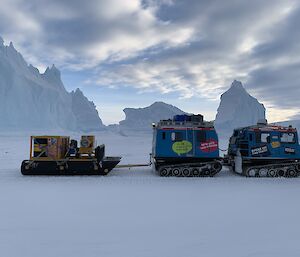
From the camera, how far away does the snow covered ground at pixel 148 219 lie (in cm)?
561

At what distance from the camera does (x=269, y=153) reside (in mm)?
14211

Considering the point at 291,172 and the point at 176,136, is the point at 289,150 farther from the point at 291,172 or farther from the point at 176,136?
the point at 176,136

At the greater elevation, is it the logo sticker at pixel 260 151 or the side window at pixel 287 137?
the side window at pixel 287 137

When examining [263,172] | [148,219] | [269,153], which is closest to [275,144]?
[269,153]

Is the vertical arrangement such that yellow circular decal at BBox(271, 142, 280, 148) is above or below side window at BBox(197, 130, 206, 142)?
below

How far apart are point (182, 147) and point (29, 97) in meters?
65.8

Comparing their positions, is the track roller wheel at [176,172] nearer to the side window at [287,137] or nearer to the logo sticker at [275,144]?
the logo sticker at [275,144]

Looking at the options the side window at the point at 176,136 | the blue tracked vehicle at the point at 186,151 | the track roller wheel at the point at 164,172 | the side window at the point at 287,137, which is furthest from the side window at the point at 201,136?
the side window at the point at 287,137

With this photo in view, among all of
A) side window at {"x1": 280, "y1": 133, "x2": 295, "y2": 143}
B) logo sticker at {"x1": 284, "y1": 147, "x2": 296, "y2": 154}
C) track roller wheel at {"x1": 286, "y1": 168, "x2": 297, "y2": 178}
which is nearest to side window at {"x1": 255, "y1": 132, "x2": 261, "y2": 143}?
side window at {"x1": 280, "y1": 133, "x2": 295, "y2": 143}

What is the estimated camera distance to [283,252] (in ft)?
17.9

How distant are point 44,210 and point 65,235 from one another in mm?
2014

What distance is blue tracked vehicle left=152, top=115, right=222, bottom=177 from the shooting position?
13.9m

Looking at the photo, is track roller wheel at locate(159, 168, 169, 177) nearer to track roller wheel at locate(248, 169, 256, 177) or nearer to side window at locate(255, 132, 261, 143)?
track roller wheel at locate(248, 169, 256, 177)

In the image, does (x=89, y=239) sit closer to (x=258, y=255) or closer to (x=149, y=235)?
(x=149, y=235)
